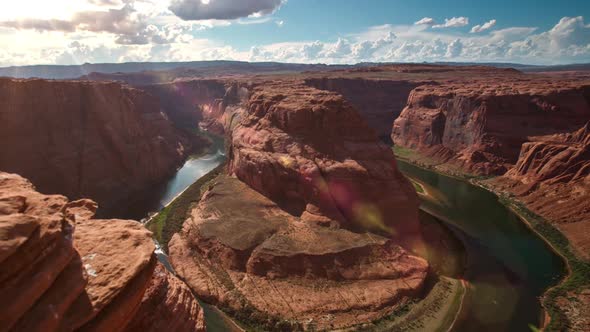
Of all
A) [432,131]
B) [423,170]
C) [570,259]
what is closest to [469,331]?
[570,259]

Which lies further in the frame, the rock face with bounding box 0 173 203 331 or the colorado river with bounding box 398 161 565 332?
the colorado river with bounding box 398 161 565 332

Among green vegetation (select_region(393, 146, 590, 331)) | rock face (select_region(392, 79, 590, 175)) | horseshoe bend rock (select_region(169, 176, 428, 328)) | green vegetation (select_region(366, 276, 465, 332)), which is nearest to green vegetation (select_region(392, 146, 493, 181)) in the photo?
rock face (select_region(392, 79, 590, 175))

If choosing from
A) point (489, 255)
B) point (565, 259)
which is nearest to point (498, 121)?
point (565, 259)

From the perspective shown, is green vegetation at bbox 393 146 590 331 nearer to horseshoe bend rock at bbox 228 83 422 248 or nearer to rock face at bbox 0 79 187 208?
horseshoe bend rock at bbox 228 83 422 248

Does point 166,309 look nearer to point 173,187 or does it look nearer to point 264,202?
point 264,202

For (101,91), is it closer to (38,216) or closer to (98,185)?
(98,185)
